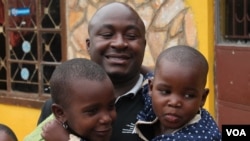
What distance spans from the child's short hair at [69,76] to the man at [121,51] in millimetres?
300

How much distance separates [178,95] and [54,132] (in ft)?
1.73

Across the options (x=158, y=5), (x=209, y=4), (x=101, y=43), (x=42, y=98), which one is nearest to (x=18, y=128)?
(x=42, y=98)

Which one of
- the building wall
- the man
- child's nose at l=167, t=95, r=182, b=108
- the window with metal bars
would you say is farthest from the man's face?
the building wall

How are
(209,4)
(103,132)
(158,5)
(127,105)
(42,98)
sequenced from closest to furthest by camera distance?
(103,132) < (127,105) < (209,4) < (158,5) < (42,98)

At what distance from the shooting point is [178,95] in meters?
2.30

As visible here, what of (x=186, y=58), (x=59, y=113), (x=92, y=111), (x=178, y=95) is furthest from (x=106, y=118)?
(x=186, y=58)

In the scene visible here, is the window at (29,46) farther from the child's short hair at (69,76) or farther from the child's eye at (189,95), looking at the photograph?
the child's eye at (189,95)

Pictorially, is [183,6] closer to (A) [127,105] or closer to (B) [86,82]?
(A) [127,105]

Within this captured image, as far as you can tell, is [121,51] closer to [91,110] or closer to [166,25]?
[91,110]

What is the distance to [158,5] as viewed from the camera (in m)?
4.93

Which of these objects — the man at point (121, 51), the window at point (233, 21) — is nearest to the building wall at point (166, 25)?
the window at point (233, 21)

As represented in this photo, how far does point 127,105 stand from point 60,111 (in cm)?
42

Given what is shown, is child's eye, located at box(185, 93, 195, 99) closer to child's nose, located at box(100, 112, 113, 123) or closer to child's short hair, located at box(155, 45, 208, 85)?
child's short hair, located at box(155, 45, 208, 85)

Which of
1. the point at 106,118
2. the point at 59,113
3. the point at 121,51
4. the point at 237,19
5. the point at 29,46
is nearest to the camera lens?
the point at 106,118
